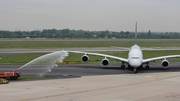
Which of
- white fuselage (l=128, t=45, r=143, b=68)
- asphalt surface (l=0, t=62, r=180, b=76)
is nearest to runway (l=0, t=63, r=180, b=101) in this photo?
asphalt surface (l=0, t=62, r=180, b=76)

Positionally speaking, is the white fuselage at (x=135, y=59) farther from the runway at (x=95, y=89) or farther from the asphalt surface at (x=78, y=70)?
the runway at (x=95, y=89)

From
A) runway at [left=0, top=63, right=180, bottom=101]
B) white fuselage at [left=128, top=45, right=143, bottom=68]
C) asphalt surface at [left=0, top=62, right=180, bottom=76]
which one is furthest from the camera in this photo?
white fuselage at [left=128, top=45, right=143, bottom=68]

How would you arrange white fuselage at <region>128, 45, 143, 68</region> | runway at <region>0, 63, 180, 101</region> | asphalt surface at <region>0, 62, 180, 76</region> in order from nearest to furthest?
runway at <region>0, 63, 180, 101</region>
asphalt surface at <region>0, 62, 180, 76</region>
white fuselage at <region>128, 45, 143, 68</region>

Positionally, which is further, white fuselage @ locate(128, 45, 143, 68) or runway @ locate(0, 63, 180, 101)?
white fuselage @ locate(128, 45, 143, 68)

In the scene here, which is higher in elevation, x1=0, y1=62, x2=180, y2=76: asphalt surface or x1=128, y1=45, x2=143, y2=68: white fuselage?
x1=128, y1=45, x2=143, y2=68: white fuselage

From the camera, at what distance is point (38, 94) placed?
29.7 meters

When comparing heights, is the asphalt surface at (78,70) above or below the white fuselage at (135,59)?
below

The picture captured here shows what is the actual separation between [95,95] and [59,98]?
3.41 metres

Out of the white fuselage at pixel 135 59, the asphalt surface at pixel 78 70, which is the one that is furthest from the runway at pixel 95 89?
the white fuselage at pixel 135 59

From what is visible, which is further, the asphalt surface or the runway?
the asphalt surface

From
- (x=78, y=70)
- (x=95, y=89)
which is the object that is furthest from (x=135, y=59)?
(x=95, y=89)

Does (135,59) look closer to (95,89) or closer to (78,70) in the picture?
(78,70)

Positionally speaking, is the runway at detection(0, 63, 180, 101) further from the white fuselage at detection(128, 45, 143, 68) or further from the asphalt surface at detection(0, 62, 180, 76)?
the white fuselage at detection(128, 45, 143, 68)

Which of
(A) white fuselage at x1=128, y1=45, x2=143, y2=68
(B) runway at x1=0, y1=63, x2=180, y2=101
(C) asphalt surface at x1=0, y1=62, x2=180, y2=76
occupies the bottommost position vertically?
(C) asphalt surface at x1=0, y1=62, x2=180, y2=76
